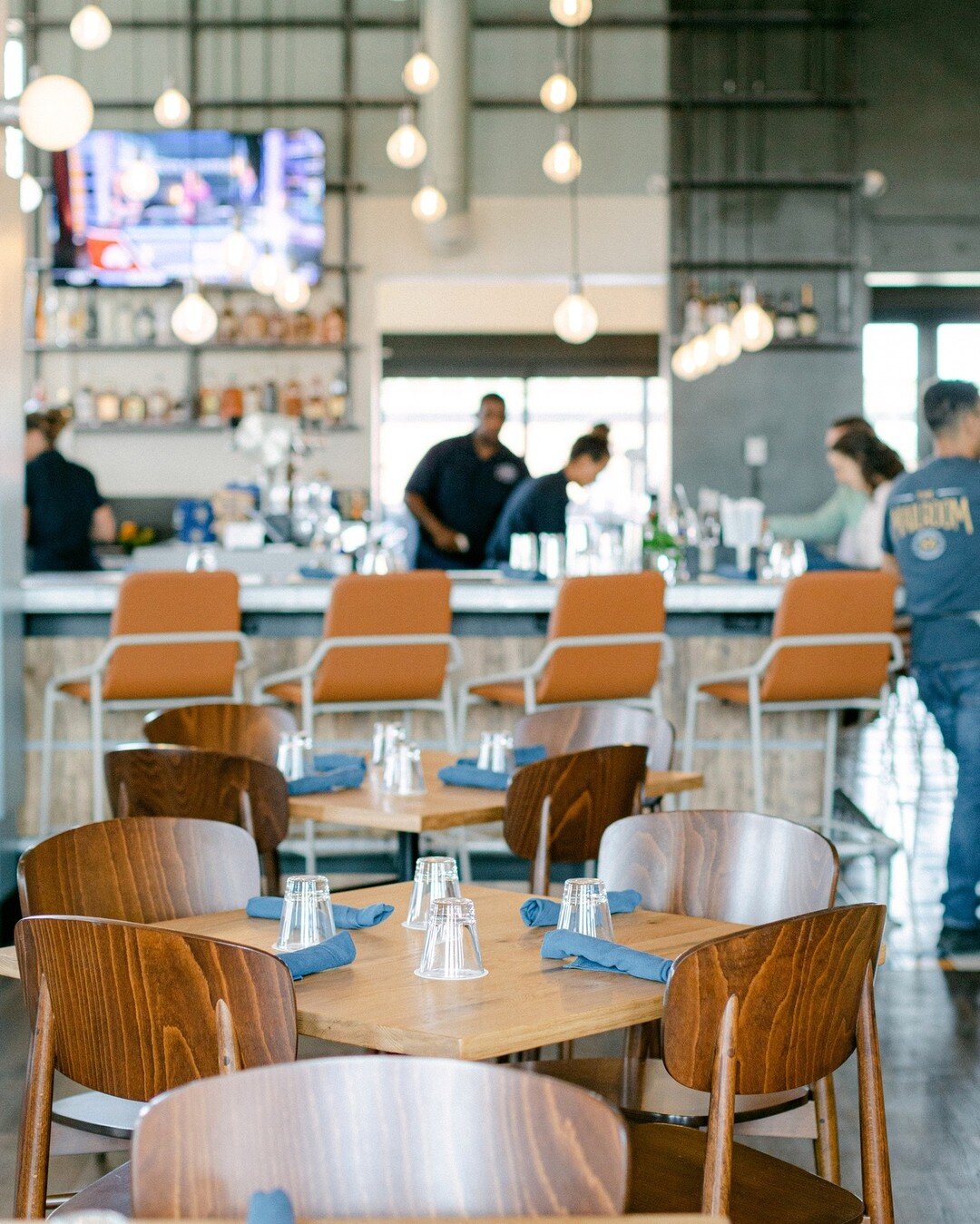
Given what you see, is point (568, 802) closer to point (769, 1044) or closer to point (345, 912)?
point (345, 912)

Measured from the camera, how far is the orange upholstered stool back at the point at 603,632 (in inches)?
193

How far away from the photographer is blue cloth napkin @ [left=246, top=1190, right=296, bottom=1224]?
111cm

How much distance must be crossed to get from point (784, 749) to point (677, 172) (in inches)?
206

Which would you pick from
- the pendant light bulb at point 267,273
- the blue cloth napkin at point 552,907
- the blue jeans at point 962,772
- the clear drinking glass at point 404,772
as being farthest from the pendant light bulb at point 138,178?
the blue cloth napkin at point 552,907

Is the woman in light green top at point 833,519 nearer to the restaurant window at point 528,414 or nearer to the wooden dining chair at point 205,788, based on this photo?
the wooden dining chair at point 205,788

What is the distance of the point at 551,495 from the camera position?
6391 millimetres

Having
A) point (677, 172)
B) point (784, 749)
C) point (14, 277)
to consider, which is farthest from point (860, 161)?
A: point (14, 277)

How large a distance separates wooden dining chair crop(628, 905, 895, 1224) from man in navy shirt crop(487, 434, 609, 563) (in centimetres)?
448

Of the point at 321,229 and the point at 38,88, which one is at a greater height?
the point at 321,229

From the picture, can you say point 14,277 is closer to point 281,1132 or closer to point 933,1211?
point 933,1211

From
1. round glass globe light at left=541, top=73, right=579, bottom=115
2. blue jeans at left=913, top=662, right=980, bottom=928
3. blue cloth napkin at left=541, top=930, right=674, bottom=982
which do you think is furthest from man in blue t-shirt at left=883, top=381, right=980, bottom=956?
blue cloth napkin at left=541, top=930, right=674, bottom=982

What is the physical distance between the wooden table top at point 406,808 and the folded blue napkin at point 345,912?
65cm

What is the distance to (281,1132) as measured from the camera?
122cm

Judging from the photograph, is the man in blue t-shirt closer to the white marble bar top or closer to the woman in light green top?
the white marble bar top
